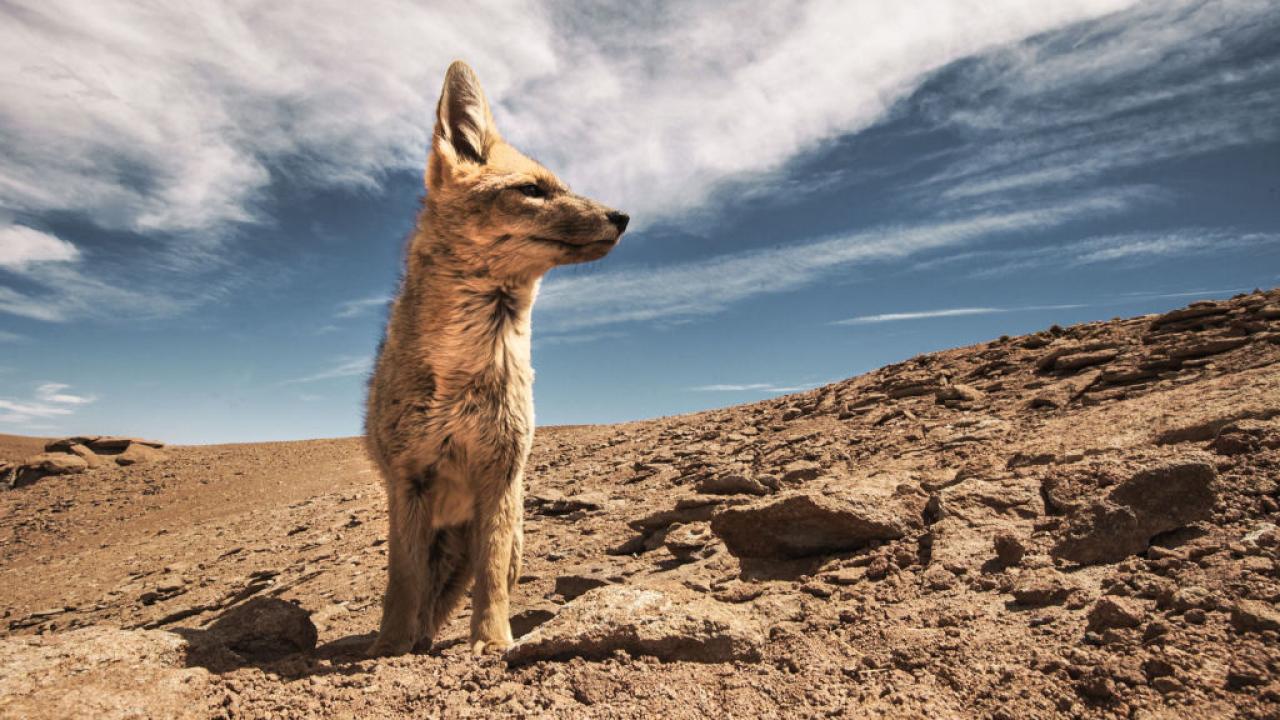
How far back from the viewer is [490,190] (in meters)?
4.37

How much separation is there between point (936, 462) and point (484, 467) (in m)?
3.96

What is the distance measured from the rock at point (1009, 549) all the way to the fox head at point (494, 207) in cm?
295

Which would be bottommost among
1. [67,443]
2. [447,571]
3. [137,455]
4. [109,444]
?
[447,571]

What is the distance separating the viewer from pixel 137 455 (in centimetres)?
1938

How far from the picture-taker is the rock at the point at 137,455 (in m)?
19.1

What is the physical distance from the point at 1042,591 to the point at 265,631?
14.1 ft

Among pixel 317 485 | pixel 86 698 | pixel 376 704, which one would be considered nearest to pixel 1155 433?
pixel 376 704

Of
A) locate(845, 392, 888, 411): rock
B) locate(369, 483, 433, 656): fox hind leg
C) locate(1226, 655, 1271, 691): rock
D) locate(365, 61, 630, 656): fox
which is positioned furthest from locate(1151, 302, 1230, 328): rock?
locate(369, 483, 433, 656): fox hind leg

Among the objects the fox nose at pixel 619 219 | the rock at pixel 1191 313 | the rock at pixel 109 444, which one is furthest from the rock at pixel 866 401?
the rock at pixel 109 444

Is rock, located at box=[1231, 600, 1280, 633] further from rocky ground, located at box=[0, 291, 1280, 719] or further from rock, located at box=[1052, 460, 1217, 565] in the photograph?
rock, located at box=[1052, 460, 1217, 565]

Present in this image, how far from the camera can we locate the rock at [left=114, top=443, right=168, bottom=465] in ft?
62.5

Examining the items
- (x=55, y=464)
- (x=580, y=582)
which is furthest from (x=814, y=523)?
(x=55, y=464)

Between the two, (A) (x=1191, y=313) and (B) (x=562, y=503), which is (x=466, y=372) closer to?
(B) (x=562, y=503)

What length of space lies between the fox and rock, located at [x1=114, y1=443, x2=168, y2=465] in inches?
757
